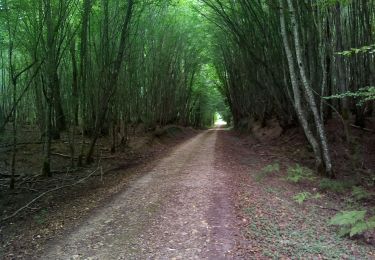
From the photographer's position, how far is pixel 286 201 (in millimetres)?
6723

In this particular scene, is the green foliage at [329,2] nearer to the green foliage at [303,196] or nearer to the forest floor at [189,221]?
the forest floor at [189,221]

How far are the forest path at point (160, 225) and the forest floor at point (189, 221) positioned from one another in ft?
0.04

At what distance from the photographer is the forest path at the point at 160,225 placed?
4.53m

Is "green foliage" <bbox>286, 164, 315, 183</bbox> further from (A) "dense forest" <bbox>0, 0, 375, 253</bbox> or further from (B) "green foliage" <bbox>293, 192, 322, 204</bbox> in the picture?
(B) "green foliage" <bbox>293, 192, 322, 204</bbox>

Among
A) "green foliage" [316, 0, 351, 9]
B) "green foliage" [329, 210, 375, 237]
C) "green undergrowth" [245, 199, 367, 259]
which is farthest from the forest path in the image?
"green foliage" [316, 0, 351, 9]

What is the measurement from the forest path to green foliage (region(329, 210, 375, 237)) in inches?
61.8

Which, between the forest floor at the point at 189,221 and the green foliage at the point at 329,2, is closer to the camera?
the forest floor at the point at 189,221

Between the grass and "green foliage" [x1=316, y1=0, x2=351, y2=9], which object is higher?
"green foliage" [x1=316, y1=0, x2=351, y2=9]

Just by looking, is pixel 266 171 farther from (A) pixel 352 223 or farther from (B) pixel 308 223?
(A) pixel 352 223

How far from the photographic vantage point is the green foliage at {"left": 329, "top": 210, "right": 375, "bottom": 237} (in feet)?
16.0

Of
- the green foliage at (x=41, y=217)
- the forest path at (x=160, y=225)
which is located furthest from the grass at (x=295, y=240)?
the green foliage at (x=41, y=217)

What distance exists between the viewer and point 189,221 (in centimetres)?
542

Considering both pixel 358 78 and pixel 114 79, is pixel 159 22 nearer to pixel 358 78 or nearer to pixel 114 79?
pixel 114 79

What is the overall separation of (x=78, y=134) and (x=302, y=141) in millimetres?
Answer: 9142
